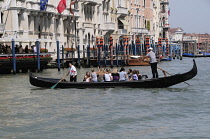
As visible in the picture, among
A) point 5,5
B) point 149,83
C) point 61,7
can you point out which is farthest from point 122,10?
point 149,83

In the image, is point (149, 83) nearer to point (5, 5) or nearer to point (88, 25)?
point (5, 5)

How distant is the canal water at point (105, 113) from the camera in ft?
49.1

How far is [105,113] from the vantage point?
1784 centimetres

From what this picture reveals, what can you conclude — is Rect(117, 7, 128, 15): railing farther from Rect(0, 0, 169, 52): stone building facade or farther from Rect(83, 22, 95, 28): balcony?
Rect(83, 22, 95, 28): balcony

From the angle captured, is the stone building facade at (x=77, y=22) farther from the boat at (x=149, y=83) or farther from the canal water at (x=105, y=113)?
the canal water at (x=105, y=113)

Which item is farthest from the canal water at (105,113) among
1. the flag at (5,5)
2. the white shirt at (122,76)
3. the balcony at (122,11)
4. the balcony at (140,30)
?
the balcony at (140,30)

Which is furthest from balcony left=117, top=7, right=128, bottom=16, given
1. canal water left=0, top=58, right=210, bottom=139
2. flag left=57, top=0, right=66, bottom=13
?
canal water left=0, top=58, right=210, bottom=139

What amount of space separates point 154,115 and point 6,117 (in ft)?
13.9

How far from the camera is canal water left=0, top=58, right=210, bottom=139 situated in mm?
14953

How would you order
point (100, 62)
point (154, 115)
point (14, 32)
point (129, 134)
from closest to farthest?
point (129, 134) → point (154, 115) → point (14, 32) → point (100, 62)

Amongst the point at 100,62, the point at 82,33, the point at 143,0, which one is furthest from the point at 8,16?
the point at 143,0

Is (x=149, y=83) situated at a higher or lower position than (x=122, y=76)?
lower

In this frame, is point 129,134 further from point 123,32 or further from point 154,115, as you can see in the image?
point 123,32

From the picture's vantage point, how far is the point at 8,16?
4294 centimetres
